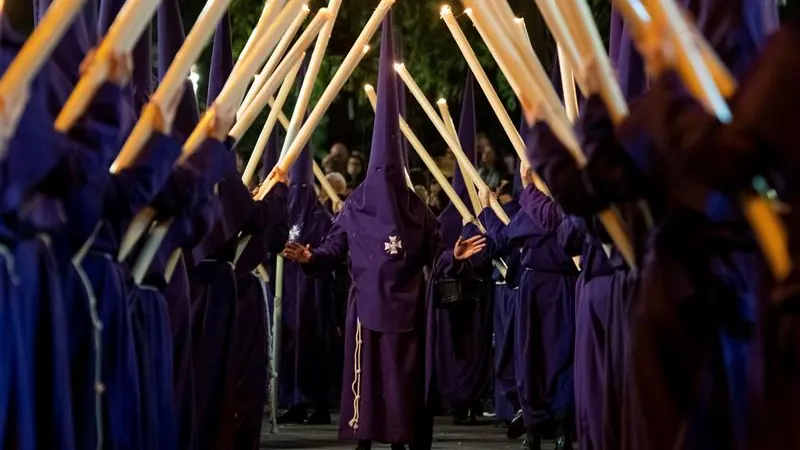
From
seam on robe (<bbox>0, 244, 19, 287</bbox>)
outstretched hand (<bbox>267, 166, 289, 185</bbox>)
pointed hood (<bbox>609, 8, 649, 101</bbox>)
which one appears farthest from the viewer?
outstretched hand (<bbox>267, 166, 289, 185</bbox>)

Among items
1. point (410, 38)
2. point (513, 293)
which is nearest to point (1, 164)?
point (513, 293)

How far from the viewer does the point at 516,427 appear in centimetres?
795

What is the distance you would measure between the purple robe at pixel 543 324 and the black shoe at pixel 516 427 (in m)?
0.90

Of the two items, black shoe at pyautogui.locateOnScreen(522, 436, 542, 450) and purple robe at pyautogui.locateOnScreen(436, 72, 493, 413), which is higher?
purple robe at pyautogui.locateOnScreen(436, 72, 493, 413)

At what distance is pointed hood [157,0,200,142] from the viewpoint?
496cm

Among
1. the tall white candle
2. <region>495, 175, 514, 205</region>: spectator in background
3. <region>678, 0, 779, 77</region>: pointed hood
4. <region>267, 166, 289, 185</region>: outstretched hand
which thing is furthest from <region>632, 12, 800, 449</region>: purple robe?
<region>495, 175, 514, 205</region>: spectator in background

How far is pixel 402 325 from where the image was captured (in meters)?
6.87

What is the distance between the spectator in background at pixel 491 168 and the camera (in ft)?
31.1

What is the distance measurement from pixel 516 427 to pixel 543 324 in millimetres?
1211

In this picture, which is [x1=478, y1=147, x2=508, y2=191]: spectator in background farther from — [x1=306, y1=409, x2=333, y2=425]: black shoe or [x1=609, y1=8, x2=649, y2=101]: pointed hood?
[x1=609, y1=8, x2=649, y2=101]: pointed hood

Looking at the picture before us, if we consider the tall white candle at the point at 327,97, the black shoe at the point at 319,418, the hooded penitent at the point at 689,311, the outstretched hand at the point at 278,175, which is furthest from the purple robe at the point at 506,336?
the hooded penitent at the point at 689,311

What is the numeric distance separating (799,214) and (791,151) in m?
0.13

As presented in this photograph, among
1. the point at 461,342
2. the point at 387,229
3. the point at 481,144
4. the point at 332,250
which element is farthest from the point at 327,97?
the point at 481,144

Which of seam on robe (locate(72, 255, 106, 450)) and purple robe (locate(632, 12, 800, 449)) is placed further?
seam on robe (locate(72, 255, 106, 450))
